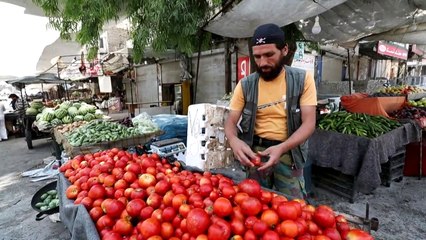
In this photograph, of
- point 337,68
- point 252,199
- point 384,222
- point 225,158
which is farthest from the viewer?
point 337,68

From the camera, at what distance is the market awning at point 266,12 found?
3.04 meters

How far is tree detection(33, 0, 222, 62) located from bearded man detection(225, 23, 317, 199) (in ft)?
6.67

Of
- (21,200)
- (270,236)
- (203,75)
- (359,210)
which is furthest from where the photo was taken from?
(203,75)

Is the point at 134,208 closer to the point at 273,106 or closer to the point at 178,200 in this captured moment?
the point at 178,200

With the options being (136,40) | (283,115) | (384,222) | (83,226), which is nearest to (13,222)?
(83,226)

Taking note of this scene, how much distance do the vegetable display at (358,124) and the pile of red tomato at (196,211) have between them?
2.82 m

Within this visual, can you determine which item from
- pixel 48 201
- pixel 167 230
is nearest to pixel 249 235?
pixel 167 230

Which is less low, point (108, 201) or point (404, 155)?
point (108, 201)

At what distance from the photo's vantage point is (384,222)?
3.15 m

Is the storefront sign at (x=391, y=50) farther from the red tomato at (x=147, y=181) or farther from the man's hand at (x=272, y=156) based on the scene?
the red tomato at (x=147, y=181)

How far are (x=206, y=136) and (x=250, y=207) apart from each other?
3.49m

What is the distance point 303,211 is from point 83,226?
1313 millimetres

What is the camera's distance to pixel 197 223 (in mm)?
1147

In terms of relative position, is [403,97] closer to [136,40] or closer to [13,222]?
[136,40]
